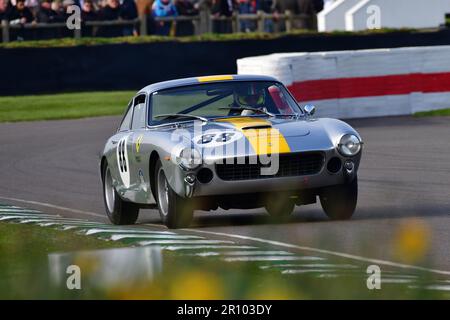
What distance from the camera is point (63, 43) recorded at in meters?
25.8

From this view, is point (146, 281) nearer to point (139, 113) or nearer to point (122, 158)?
point (122, 158)

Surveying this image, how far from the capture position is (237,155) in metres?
9.63

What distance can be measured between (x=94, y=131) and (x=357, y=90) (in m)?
4.30

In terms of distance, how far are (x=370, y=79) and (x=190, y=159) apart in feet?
40.0

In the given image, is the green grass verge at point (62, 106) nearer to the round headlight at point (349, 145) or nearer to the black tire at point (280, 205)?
the black tire at point (280, 205)

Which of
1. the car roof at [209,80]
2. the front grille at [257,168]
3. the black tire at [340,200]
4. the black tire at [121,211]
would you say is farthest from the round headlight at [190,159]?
the black tire at [121,211]

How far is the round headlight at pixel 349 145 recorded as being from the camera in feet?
32.5

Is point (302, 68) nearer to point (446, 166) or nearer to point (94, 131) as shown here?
point (94, 131)

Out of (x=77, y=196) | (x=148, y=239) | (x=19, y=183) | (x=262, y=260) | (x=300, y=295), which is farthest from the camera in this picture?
(x=19, y=183)

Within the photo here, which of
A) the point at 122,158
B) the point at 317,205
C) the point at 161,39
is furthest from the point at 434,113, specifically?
the point at 122,158

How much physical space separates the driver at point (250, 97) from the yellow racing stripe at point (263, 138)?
721mm

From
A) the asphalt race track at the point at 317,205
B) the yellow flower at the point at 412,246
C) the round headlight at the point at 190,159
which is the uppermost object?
the yellow flower at the point at 412,246

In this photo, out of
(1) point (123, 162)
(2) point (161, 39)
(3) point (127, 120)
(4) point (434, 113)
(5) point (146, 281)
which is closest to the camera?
(5) point (146, 281)

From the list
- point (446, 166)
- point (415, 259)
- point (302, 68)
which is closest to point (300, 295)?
point (415, 259)
